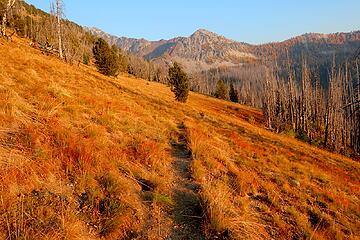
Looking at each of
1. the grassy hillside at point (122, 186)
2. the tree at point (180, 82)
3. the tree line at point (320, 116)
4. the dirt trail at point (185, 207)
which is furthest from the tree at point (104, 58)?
the dirt trail at point (185, 207)

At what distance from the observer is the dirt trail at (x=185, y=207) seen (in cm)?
504

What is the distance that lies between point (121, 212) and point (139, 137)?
4.59 m

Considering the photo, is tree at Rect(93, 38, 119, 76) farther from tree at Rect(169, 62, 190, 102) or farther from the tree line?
the tree line

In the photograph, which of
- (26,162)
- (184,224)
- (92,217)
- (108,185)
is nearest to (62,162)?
(26,162)

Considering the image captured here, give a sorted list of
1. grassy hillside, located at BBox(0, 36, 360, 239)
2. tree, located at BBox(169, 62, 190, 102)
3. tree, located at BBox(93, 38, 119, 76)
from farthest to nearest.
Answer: tree, located at BBox(93, 38, 119, 76), tree, located at BBox(169, 62, 190, 102), grassy hillside, located at BBox(0, 36, 360, 239)

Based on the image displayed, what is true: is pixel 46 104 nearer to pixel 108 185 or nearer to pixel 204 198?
pixel 108 185

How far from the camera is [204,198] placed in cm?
569

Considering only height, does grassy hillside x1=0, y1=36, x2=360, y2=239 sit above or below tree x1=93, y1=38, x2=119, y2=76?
below

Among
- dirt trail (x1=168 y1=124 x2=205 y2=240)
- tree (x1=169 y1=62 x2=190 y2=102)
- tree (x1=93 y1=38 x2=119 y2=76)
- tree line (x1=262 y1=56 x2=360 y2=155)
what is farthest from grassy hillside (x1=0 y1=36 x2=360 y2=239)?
tree (x1=93 y1=38 x2=119 y2=76)

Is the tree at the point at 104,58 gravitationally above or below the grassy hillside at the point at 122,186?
above

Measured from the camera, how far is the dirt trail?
198 inches

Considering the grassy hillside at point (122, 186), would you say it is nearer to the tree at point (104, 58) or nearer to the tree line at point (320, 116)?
the tree line at point (320, 116)

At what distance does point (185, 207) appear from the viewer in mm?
5805

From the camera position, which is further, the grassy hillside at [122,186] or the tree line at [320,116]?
the tree line at [320,116]
